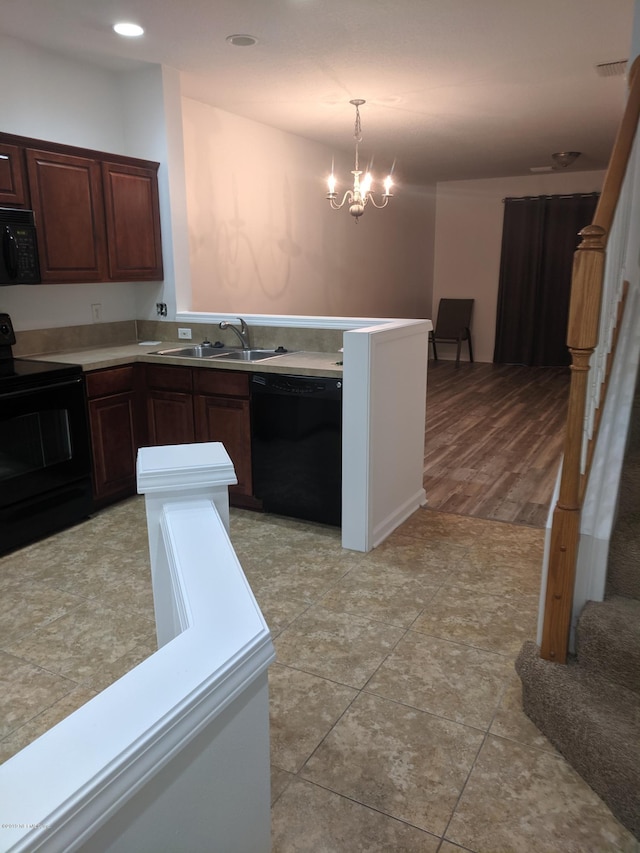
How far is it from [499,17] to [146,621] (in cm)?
328

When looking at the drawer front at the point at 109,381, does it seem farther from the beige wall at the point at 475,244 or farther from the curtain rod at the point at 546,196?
the curtain rod at the point at 546,196

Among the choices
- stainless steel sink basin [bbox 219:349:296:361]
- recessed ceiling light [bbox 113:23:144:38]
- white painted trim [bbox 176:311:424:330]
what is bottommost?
stainless steel sink basin [bbox 219:349:296:361]

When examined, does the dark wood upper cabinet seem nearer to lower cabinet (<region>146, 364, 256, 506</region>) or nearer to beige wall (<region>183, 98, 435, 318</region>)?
beige wall (<region>183, 98, 435, 318</region>)

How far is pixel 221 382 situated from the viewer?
3.52 metres

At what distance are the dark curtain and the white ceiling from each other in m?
2.61

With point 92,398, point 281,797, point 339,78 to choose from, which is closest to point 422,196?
point 339,78

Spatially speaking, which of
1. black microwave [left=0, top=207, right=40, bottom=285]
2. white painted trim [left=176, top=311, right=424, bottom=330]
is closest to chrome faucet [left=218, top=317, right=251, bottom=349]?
white painted trim [left=176, top=311, right=424, bottom=330]

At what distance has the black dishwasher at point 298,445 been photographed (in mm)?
3174

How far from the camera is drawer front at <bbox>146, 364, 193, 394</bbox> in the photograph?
3648 mm

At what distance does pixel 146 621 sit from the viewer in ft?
8.21

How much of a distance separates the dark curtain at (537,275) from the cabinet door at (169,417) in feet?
20.2

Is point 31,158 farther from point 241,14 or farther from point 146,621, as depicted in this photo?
point 146,621

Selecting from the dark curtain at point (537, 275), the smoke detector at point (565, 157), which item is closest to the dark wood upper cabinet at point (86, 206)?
the smoke detector at point (565, 157)

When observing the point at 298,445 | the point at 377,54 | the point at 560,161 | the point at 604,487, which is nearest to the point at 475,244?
the point at 560,161
